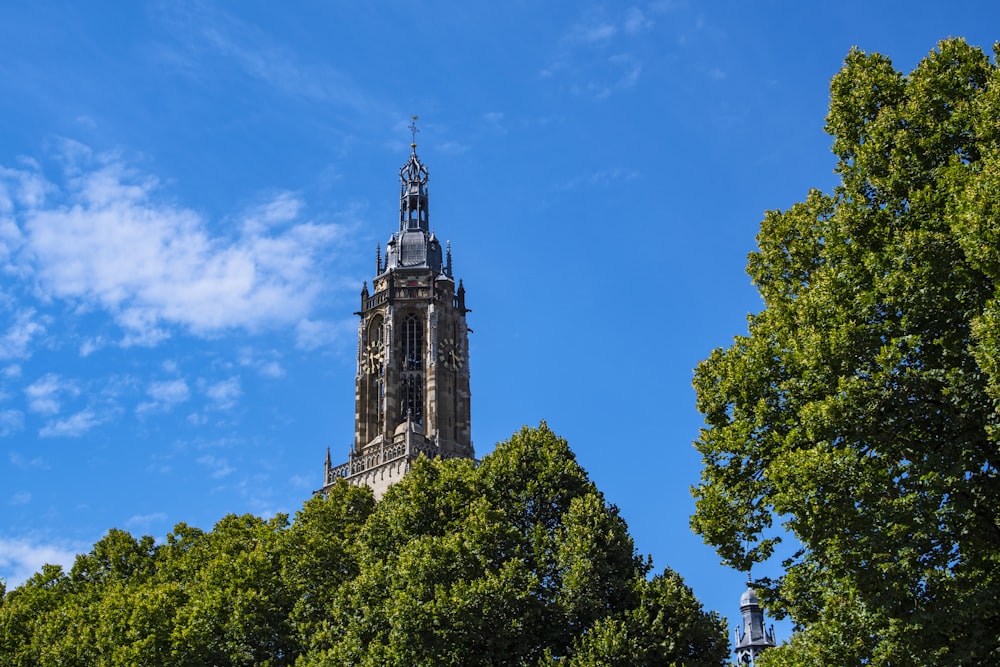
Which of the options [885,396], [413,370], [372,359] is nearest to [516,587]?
[885,396]

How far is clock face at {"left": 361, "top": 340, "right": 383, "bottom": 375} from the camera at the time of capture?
76562mm

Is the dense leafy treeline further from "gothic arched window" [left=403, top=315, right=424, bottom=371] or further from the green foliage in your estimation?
"gothic arched window" [left=403, top=315, right=424, bottom=371]

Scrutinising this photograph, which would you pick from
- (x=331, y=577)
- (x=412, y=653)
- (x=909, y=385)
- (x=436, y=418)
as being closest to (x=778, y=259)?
(x=909, y=385)

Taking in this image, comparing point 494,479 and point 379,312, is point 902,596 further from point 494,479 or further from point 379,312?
point 379,312

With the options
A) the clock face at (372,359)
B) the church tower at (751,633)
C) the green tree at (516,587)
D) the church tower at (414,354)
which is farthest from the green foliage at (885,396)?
the clock face at (372,359)

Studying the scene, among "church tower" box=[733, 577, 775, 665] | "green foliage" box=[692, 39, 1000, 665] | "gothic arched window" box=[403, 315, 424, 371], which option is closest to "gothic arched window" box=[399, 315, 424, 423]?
"gothic arched window" box=[403, 315, 424, 371]

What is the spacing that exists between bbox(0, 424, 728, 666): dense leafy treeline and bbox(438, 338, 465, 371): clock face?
104 ft

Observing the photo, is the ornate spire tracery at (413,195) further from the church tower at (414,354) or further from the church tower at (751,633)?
the church tower at (751,633)

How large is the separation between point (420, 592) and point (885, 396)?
551 inches

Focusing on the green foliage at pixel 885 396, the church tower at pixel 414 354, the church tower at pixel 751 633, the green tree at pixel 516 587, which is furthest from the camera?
the church tower at pixel 414 354

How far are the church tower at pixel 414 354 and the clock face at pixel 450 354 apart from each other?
64 millimetres

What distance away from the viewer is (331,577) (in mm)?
38219

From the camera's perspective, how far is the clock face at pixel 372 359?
76562mm

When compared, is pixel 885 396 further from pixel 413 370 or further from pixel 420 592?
pixel 413 370
